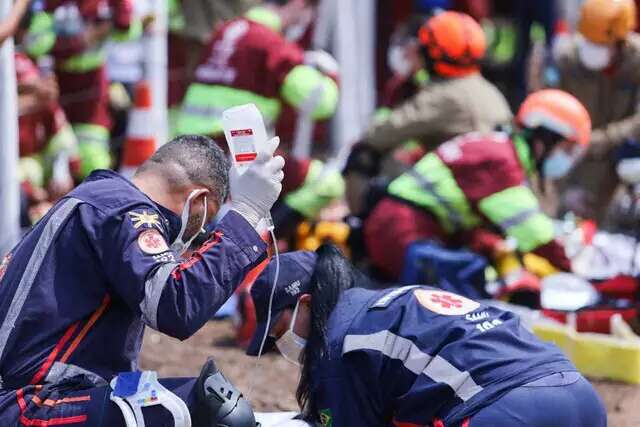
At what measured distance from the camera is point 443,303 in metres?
3.62

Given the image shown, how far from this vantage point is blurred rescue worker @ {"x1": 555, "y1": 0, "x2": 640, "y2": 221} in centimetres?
758

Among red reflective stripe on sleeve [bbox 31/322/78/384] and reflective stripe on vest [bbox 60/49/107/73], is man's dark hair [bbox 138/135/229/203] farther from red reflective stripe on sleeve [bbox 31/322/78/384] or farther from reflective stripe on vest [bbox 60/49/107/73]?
reflective stripe on vest [bbox 60/49/107/73]

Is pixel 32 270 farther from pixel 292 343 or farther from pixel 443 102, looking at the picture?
pixel 443 102

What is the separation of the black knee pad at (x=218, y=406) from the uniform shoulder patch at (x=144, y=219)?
42cm

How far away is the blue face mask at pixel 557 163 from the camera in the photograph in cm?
630

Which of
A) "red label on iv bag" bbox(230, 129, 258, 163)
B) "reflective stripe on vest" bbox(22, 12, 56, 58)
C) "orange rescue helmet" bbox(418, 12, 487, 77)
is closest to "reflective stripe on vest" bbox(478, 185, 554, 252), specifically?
"orange rescue helmet" bbox(418, 12, 487, 77)

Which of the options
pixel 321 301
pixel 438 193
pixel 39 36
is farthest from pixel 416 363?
pixel 39 36

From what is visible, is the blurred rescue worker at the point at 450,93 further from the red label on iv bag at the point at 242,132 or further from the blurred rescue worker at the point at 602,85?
the red label on iv bag at the point at 242,132

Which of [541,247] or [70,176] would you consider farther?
[70,176]

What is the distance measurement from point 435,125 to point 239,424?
3.87 meters

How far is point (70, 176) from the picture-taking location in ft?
23.5

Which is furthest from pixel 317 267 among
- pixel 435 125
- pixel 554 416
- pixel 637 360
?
pixel 435 125

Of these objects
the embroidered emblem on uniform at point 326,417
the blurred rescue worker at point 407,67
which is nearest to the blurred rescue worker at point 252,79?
the blurred rescue worker at point 407,67

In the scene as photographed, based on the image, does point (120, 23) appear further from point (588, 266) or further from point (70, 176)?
point (588, 266)
